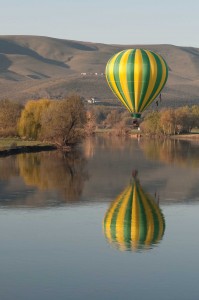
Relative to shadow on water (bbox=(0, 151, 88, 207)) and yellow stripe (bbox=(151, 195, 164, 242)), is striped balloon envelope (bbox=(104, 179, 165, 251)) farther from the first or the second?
shadow on water (bbox=(0, 151, 88, 207))

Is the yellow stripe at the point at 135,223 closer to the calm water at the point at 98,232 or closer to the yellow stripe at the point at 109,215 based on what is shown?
the calm water at the point at 98,232

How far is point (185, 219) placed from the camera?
39.2 meters

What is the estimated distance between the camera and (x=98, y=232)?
3538cm

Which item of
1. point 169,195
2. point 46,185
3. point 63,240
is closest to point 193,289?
point 63,240

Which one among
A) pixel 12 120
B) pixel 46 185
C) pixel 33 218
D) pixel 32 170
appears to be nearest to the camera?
pixel 33 218

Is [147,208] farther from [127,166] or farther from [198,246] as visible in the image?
[127,166]

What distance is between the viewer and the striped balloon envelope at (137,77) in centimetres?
6259

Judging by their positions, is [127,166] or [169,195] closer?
[169,195]

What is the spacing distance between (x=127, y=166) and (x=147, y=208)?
2214 centimetres

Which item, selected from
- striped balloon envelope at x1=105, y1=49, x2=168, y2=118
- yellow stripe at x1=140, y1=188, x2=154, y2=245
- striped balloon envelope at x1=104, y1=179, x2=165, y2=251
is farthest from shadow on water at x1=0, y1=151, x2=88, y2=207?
striped balloon envelope at x1=105, y1=49, x2=168, y2=118

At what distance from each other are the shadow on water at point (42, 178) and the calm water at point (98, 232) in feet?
0.25

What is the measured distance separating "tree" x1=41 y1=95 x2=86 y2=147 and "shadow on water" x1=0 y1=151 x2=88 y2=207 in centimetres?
640

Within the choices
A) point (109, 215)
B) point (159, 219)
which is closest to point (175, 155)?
point (109, 215)

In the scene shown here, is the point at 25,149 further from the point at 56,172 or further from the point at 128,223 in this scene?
the point at 128,223
